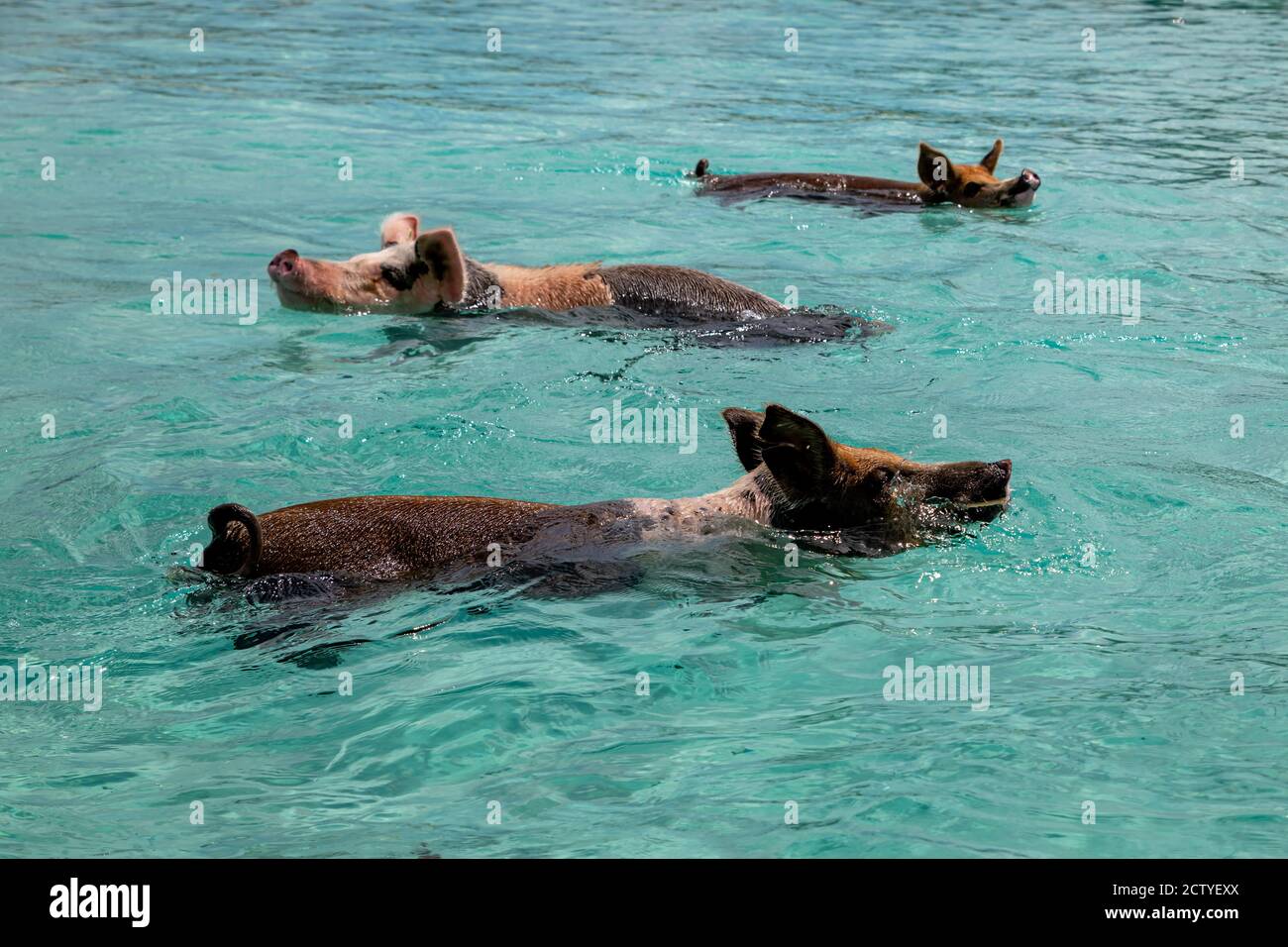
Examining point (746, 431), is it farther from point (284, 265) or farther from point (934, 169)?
point (934, 169)

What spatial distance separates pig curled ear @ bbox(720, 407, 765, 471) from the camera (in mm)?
7316

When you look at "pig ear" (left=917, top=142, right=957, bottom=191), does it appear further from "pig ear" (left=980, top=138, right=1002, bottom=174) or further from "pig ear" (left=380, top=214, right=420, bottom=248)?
"pig ear" (left=380, top=214, right=420, bottom=248)

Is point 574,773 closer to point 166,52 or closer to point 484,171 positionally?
point 484,171

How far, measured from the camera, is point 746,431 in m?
7.36

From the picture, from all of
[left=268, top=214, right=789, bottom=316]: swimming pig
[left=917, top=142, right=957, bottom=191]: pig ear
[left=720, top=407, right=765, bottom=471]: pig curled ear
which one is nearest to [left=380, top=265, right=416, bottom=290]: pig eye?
[left=268, top=214, right=789, bottom=316]: swimming pig

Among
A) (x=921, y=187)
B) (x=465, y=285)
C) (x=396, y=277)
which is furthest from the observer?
(x=921, y=187)

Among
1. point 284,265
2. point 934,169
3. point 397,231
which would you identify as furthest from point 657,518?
point 934,169

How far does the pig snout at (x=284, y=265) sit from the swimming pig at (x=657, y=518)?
15.7ft

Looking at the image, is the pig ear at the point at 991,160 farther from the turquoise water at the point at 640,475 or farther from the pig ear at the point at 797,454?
the pig ear at the point at 797,454

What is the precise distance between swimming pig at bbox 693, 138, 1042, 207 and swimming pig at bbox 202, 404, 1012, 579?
879 cm

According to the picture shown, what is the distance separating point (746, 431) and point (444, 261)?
481 centimetres

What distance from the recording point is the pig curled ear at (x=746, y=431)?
7.32 meters

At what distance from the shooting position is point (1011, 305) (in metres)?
12.7

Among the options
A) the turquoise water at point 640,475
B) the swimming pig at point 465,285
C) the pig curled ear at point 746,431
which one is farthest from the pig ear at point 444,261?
the pig curled ear at point 746,431
